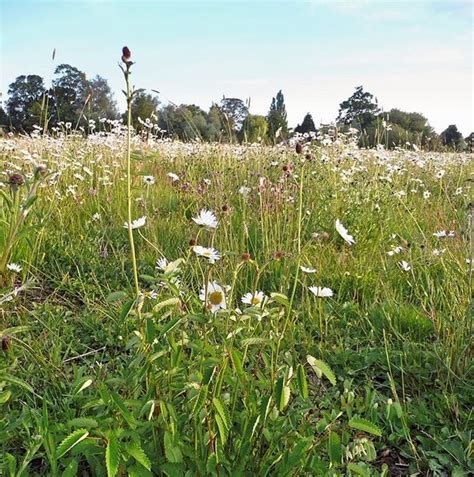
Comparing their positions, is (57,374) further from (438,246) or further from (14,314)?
(438,246)

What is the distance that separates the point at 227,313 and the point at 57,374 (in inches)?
30.3

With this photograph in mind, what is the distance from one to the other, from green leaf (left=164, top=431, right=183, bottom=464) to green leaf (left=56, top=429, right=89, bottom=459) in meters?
0.16

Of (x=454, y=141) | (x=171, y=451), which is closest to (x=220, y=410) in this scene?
(x=171, y=451)

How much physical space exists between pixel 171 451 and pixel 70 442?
0.19m

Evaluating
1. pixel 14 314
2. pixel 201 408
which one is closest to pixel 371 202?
pixel 14 314

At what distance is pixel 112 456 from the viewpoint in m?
0.80

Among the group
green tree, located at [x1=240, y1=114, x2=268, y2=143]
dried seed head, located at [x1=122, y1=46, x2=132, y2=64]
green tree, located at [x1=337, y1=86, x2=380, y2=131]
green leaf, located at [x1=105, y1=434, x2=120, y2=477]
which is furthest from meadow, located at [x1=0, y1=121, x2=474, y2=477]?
green tree, located at [x1=337, y1=86, x2=380, y2=131]

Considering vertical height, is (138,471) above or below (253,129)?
below

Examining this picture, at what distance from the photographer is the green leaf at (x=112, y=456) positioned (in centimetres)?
79

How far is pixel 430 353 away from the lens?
1.61 m

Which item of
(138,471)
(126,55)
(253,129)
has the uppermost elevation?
(253,129)

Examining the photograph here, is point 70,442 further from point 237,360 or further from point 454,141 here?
point 454,141

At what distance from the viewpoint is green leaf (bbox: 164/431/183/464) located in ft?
3.01

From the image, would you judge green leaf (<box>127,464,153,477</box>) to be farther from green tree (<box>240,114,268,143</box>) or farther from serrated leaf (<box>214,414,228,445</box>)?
green tree (<box>240,114,268,143</box>)
